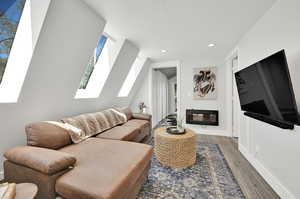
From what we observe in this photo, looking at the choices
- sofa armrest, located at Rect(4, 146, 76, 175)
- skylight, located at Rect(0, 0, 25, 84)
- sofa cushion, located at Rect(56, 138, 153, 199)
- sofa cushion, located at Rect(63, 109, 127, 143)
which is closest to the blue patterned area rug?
sofa cushion, located at Rect(56, 138, 153, 199)

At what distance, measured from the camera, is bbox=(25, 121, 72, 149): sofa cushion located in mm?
1601

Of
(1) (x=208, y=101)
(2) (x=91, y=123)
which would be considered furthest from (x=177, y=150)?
(1) (x=208, y=101)

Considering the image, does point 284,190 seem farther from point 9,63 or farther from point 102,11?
point 9,63

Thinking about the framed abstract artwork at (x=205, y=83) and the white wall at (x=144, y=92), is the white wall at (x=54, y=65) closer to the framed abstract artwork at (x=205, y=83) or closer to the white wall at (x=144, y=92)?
the white wall at (x=144, y=92)

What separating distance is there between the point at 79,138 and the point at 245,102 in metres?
2.83

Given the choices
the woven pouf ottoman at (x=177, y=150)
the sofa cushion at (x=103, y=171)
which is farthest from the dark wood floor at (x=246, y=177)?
the sofa cushion at (x=103, y=171)

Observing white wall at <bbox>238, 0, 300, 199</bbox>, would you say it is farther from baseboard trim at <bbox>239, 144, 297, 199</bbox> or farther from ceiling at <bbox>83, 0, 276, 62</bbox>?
ceiling at <bbox>83, 0, 276, 62</bbox>

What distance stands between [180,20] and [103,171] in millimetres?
2416

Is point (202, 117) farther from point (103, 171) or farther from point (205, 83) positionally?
point (103, 171)

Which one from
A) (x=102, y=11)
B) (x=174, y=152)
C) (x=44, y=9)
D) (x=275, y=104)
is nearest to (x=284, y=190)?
(x=275, y=104)

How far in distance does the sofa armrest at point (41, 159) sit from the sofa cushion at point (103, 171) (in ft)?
0.33

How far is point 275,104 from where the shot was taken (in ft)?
4.96

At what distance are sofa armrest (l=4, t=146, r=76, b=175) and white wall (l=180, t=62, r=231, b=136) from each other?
3833 mm

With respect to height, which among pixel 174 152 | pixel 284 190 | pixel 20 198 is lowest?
pixel 284 190
